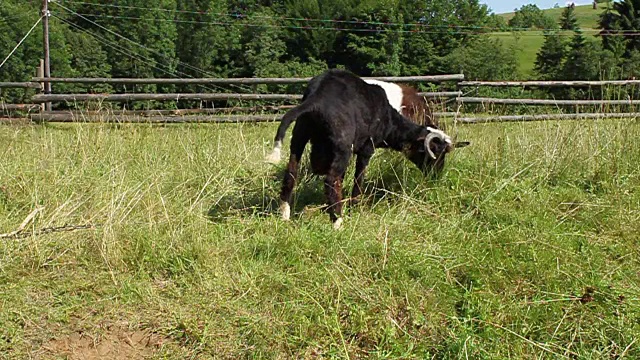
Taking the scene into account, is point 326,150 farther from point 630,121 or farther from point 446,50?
point 446,50

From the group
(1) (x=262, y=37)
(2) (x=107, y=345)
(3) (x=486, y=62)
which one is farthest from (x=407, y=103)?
(1) (x=262, y=37)

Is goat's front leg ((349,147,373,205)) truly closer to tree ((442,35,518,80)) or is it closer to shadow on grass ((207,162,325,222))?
shadow on grass ((207,162,325,222))

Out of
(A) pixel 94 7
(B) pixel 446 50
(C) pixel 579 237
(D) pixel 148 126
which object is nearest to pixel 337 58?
(B) pixel 446 50

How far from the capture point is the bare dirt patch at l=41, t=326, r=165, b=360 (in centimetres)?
343

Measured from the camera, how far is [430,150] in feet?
19.9

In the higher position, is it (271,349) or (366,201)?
(366,201)

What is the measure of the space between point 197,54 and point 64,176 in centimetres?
5279

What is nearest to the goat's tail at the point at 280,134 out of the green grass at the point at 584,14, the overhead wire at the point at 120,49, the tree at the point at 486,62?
the tree at the point at 486,62

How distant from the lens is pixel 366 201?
5.86 meters

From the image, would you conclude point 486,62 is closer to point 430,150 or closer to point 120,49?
point 120,49

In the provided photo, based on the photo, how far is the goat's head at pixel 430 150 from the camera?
6.08m

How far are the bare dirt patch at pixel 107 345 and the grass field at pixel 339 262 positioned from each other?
11 millimetres

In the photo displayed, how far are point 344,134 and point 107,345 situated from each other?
279 cm

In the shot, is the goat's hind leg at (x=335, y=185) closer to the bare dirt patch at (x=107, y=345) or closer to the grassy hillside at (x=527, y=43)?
the bare dirt patch at (x=107, y=345)
